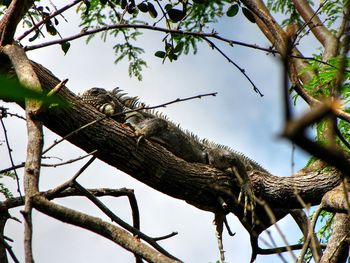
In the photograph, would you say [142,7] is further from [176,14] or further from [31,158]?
[31,158]

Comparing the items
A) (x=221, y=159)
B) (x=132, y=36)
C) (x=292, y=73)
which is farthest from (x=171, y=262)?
(x=132, y=36)

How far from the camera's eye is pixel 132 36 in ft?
26.7

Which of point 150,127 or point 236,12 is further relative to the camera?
point 150,127

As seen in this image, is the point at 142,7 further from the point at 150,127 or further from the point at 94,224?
the point at 94,224

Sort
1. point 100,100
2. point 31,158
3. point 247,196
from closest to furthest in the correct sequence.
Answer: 1. point 31,158
2. point 247,196
3. point 100,100

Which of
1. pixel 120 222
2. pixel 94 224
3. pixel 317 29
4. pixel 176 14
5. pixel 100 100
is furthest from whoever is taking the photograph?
pixel 317 29

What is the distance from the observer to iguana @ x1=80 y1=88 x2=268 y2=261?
5.92 meters

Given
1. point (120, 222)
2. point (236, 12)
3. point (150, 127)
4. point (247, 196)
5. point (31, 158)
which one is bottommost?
point (120, 222)

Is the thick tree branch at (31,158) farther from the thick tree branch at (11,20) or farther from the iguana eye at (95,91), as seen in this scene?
the iguana eye at (95,91)

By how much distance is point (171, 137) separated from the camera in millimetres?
6641

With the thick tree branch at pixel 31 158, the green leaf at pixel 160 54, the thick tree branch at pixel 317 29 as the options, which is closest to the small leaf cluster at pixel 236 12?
the green leaf at pixel 160 54

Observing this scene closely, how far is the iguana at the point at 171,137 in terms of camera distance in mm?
5923

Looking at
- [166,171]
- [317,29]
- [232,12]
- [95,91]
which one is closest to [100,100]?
[95,91]

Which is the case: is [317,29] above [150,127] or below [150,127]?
above
